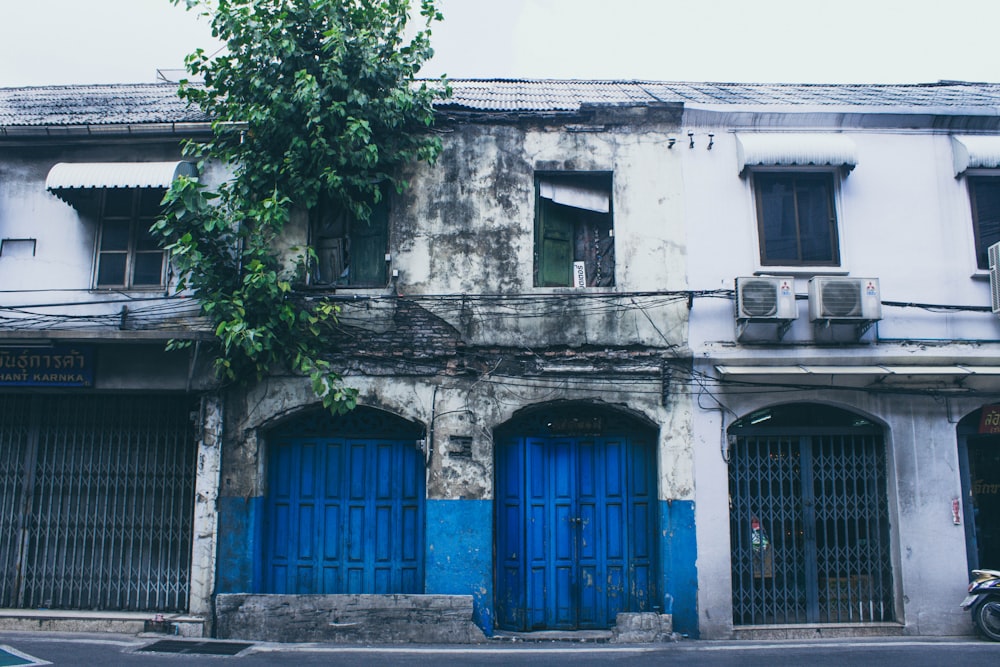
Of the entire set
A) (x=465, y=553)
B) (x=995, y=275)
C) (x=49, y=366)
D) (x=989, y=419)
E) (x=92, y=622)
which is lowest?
(x=92, y=622)

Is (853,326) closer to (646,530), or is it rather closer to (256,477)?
(646,530)

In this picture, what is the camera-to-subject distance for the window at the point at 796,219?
913 centimetres

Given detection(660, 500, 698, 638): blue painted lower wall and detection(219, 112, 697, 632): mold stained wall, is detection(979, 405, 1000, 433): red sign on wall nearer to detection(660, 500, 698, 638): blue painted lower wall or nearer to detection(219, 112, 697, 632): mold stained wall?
detection(219, 112, 697, 632): mold stained wall

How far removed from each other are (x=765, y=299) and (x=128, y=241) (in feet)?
25.7

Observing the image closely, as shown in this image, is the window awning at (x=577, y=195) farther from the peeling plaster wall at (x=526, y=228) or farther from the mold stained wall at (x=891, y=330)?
the mold stained wall at (x=891, y=330)

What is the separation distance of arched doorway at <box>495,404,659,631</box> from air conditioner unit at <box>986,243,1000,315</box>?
14.5 feet

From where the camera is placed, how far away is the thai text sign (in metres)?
8.73

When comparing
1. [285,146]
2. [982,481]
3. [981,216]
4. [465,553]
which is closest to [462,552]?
[465,553]

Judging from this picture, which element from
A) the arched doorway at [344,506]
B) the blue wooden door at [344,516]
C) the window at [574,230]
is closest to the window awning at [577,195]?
the window at [574,230]

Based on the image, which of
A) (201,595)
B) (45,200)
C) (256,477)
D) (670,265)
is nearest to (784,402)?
(670,265)

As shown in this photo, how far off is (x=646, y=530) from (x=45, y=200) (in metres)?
8.57

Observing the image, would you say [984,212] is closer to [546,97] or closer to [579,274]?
[579,274]

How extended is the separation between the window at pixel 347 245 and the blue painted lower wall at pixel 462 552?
297 cm

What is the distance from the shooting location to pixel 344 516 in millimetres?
8758
